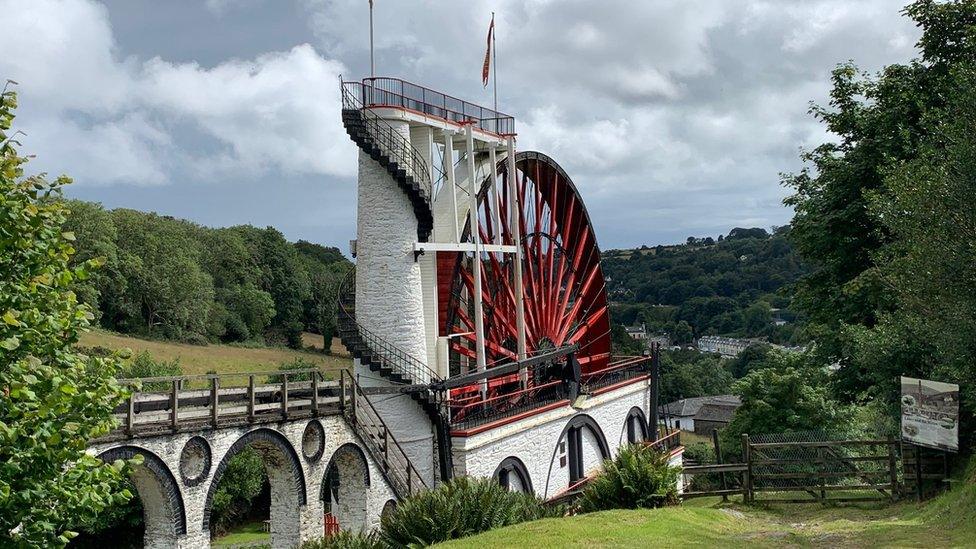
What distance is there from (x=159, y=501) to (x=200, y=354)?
43730 millimetres

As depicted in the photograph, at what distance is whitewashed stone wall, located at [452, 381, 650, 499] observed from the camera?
18.5 meters

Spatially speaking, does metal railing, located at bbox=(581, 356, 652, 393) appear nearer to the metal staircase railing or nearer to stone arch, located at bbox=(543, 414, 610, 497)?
stone arch, located at bbox=(543, 414, 610, 497)

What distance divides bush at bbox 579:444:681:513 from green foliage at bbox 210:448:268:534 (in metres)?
22.7

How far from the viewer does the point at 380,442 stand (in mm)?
17172

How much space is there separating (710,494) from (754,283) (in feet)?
563

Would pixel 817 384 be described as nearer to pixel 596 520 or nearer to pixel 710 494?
pixel 710 494

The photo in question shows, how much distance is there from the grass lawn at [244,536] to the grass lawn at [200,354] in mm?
11252

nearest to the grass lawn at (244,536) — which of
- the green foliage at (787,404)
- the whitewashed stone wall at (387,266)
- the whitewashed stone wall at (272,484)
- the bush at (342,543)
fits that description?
the whitewashed stone wall at (387,266)

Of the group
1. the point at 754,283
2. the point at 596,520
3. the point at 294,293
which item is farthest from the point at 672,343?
the point at 596,520

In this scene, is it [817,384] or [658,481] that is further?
[817,384]

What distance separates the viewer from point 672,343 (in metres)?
154

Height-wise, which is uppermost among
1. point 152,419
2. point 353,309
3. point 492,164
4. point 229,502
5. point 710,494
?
point 492,164

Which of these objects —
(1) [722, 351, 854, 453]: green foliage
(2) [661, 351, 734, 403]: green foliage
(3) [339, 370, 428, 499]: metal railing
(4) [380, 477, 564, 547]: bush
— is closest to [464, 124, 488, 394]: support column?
(3) [339, 370, 428, 499]: metal railing

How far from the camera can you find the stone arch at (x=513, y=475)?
763 inches
